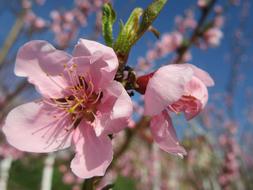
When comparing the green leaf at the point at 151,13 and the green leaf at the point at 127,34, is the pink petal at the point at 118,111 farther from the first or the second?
the green leaf at the point at 151,13

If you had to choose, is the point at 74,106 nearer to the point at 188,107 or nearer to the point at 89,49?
the point at 89,49

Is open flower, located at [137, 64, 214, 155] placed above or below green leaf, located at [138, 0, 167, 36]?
below

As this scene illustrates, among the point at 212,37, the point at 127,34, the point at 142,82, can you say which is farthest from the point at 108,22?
the point at 212,37

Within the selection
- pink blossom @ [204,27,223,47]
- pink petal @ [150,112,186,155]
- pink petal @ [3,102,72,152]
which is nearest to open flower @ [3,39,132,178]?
pink petal @ [3,102,72,152]

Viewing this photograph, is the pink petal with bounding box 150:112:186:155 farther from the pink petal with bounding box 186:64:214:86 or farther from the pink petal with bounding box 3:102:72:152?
the pink petal with bounding box 3:102:72:152

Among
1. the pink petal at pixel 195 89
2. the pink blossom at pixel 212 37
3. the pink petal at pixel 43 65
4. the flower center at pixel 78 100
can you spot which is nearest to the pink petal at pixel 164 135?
the pink petal at pixel 195 89

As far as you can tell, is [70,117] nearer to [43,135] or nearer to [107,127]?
[43,135]

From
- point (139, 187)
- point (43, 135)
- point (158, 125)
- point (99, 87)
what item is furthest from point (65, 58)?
point (139, 187)
